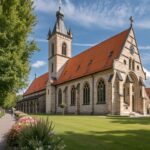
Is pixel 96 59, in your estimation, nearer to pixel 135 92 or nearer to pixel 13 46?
pixel 135 92

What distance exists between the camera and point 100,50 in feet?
136

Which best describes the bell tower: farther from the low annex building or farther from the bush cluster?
the bush cluster

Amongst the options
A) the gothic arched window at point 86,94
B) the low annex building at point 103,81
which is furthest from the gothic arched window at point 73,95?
the gothic arched window at point 86,94

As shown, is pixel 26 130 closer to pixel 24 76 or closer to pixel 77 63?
pixel 24 76

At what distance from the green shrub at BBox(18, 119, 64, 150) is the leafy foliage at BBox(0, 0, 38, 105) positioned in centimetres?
653

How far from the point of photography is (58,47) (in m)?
52.7

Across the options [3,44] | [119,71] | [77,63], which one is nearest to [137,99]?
[119,71]

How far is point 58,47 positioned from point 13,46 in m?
40.3

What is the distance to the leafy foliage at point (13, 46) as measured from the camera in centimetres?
1208

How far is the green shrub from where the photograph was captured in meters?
5.34

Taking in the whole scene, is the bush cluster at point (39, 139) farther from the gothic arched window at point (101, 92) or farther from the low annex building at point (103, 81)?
the gothic arched window at point (101, 92)

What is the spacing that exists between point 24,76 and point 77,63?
33421 mm

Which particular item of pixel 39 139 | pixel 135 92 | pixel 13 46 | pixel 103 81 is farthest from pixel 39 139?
pixel 135 92

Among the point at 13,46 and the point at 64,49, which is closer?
the point at 13,46
